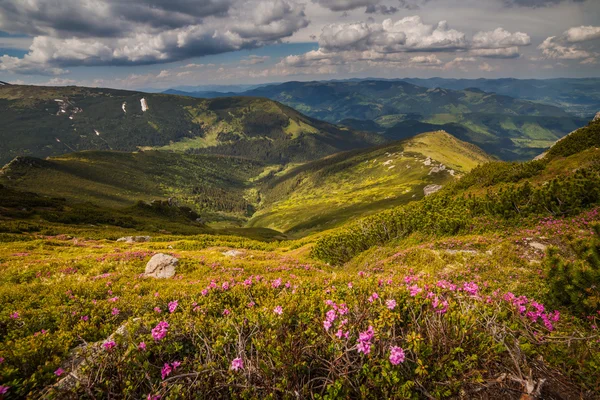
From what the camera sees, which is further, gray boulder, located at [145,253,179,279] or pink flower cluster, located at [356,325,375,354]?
gray boulder, located at [145,253,179,279]

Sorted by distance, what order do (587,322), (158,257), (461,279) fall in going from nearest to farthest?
(587,322)
(461,279)
(158,257)

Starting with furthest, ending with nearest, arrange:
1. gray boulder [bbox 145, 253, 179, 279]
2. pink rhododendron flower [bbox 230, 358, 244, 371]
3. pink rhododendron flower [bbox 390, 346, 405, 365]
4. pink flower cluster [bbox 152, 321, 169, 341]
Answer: gray boulder [bbox 145, 253, 179, 279] < pink flower cluster [bbox 152, 321, 169, 341] < pink rhododendron flower [bbox 230, 358, 244, 371] < pink rhododendron flower [bbox 390, 346, 405, 365]

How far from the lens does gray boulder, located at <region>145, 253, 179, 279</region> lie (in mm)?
17188

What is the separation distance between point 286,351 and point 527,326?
507 centimetres

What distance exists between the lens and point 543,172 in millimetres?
43281

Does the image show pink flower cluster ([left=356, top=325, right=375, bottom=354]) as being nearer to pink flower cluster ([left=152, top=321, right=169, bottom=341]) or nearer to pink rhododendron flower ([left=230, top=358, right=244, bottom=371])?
pink rhododendron flower ([left=230, top=358, right=244, bottom=371])

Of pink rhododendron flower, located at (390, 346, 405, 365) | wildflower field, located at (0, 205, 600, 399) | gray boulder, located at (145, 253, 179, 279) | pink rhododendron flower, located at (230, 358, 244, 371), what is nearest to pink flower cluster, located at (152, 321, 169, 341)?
wildflower field, located at (0, 205, 600, 399)

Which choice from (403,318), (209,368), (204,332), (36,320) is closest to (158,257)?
(36,320)

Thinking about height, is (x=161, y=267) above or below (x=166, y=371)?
below

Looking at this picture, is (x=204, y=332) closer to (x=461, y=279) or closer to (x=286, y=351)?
(x=286, y=351)

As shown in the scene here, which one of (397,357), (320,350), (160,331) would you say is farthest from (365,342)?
(160,331)

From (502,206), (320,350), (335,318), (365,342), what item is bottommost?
(502,206)

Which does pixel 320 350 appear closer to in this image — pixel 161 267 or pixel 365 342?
pixel 365 342

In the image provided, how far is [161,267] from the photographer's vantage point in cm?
1786
